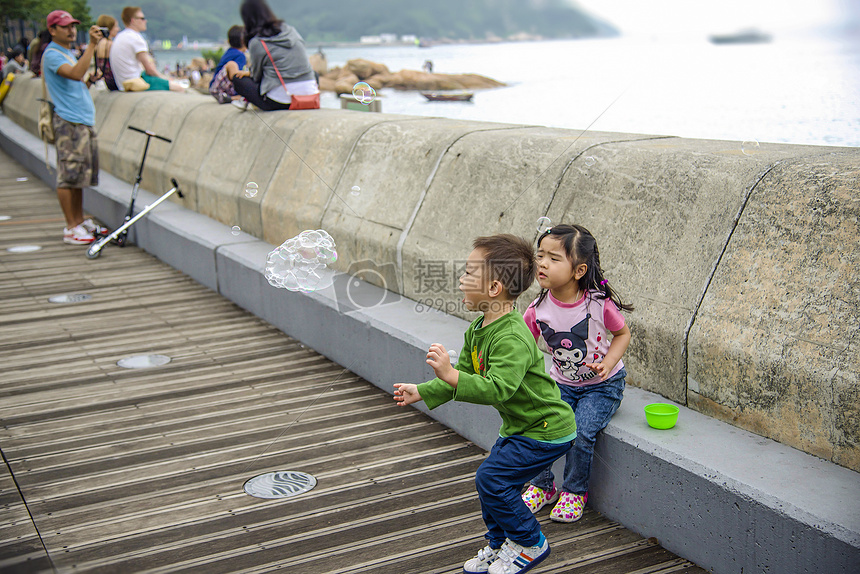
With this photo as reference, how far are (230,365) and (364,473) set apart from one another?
6.30 feet

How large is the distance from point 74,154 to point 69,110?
18.1 inches

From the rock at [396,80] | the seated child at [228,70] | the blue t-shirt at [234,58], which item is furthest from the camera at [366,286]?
the rock at [396,80]

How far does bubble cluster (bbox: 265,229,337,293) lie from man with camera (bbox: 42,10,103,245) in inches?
140

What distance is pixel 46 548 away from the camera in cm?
330

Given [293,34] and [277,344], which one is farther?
[293,34]

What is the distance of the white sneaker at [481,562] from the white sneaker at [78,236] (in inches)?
292

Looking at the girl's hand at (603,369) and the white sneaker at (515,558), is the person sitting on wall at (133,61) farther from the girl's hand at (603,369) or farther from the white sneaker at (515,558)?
the white sneaker at (515,558)

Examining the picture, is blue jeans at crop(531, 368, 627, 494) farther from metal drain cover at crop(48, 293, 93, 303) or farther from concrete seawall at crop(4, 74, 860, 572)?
metal drain cover at crop(48, 293, 93, 303)

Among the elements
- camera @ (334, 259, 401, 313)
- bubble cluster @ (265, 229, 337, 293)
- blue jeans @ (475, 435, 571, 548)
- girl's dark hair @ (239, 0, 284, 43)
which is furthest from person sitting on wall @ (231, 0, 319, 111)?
blue jeans @ (475, 435, 571, 548)

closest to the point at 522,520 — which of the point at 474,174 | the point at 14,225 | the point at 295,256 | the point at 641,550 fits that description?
the point at 641,550

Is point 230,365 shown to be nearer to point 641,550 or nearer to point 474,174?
point 474,174

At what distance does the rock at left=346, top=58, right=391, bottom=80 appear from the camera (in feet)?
228

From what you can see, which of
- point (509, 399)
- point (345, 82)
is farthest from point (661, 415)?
point (345, 82)

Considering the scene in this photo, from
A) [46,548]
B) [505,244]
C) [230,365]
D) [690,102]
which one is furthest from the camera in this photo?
[690,102]
